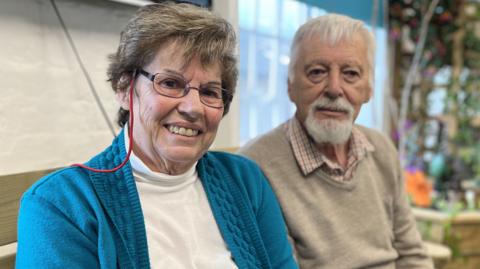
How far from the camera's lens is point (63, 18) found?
1.25 metres

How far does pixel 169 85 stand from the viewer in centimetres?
92

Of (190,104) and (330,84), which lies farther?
(330,84)

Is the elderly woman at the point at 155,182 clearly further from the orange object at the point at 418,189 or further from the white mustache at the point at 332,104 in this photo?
the orange object at the point at 418,189

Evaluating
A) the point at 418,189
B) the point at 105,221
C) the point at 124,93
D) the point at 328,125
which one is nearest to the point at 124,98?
the point at 124,93

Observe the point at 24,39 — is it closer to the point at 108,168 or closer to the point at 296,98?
the point at 108,168

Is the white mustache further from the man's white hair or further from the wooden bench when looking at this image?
the wooden bench

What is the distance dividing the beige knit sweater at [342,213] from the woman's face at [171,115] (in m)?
0.44

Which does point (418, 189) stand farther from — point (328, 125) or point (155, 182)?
point (155, 182)

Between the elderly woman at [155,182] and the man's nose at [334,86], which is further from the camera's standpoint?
the man's nose at [334,86]

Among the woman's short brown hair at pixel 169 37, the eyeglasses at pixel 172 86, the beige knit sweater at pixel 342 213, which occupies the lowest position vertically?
the beige knit sweater at pixel 342 213

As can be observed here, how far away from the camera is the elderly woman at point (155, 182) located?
0.83 m

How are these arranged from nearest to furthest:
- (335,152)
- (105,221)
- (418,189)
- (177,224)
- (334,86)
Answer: (105,221) → (177,224) → (334,86) → (335,152) → (418,189)

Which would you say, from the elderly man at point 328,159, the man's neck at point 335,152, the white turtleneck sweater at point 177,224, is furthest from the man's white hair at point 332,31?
the white turtleneck sweater at point 177,224

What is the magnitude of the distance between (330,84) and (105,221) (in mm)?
826
